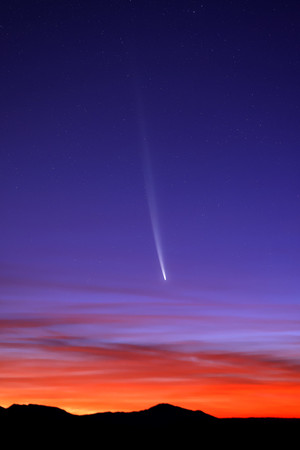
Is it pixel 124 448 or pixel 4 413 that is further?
pixel 4 413

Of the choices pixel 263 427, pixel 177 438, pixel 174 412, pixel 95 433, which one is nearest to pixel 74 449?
pixel 95 433

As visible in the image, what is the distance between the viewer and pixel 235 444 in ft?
308

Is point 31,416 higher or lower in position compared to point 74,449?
higher

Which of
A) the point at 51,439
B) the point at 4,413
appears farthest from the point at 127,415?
the point at 51,439

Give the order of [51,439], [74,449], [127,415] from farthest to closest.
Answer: [127,415]
[51,439]
[74,449]

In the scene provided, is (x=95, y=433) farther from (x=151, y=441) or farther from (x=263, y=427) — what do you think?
(x=263, y=427)

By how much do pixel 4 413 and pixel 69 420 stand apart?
15.7 m

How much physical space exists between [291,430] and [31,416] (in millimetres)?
58490

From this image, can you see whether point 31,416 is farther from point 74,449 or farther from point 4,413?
point 74,449

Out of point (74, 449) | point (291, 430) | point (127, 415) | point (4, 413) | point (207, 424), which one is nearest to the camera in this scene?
point (74, 449)

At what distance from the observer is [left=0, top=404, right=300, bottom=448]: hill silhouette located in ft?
319

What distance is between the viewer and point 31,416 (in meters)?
119

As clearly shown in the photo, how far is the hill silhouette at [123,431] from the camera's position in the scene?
3829 inches

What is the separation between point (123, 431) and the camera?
11300 cm
